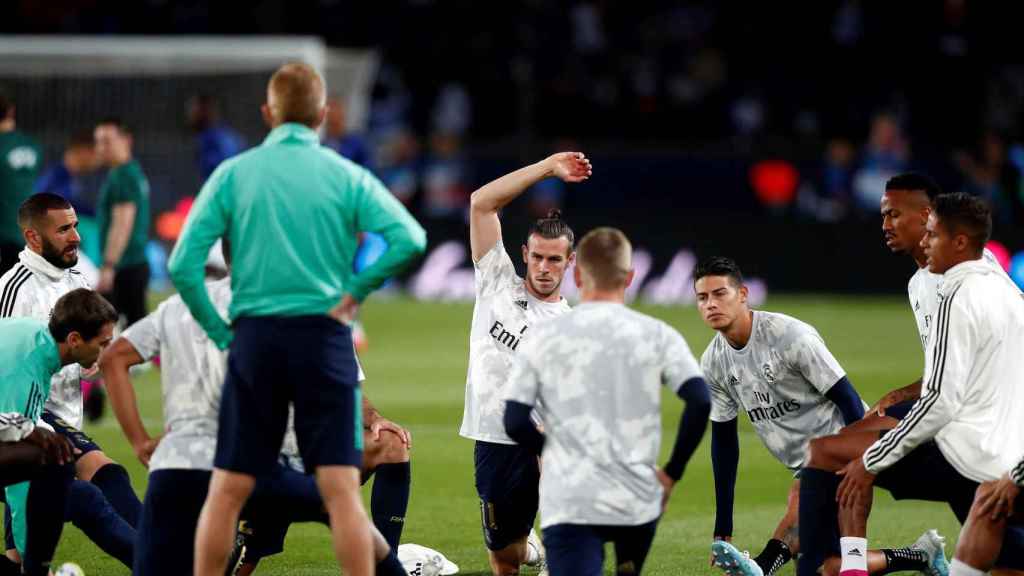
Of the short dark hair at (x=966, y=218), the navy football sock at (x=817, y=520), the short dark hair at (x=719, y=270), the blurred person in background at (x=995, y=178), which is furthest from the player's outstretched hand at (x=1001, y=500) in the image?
the blurred person in background at (x=995, y=178)

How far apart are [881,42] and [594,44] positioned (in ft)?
15.8

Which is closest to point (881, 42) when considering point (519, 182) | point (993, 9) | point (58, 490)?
point (993, 9)

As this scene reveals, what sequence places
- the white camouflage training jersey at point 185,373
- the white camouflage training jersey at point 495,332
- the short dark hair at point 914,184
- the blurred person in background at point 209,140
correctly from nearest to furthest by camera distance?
the white camouflage training jersey at point 185,373 < the short dark hair at point 914,184 < the white camouflage training jersey at point 495,332 < the blurred person in background at point 209,140

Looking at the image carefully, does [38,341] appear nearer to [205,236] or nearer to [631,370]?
[205,236]

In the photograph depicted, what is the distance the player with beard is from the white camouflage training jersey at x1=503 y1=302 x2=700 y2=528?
2374mm

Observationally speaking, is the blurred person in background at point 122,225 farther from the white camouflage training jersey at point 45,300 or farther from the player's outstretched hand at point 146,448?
the player's outstretched hand at point 146,448

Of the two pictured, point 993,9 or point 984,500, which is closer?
point 984,500

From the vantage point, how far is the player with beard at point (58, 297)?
7.21 m

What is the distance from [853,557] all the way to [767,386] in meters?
1.09

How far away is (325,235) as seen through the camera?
5.91m

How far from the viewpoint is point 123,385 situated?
19.9 feet

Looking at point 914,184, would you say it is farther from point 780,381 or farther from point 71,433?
point 71,433

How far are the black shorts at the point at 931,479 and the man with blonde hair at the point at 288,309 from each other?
2.27m

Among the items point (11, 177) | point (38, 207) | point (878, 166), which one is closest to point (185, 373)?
point (38, 207)
